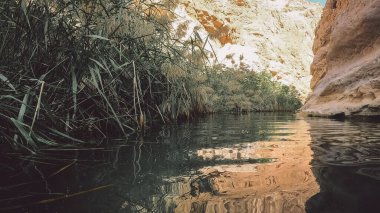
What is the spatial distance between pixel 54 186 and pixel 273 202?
25.9 inches

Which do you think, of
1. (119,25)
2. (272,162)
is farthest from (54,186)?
(119,25)

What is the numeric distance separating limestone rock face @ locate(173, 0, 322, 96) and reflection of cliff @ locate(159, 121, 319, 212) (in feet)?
85.0

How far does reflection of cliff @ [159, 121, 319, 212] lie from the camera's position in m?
0.80

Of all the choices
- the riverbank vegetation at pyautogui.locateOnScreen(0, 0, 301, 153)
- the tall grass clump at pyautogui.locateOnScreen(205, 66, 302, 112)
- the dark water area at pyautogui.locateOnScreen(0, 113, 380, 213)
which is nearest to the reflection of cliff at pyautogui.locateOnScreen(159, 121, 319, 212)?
the dark water area at pyautogui.locateOnScreen(0, 113, 380, 213)

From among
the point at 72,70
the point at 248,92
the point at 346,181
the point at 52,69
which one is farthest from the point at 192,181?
the point at 248,92

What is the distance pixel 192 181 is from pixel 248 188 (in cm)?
19

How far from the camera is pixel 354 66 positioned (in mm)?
6098

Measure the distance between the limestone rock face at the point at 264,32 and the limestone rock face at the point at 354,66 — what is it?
1986cm

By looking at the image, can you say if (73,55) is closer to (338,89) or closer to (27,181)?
(27,181)

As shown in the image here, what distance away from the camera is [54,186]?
40.5 inches

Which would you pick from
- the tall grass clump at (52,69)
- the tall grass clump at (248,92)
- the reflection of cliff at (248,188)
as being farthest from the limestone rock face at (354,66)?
the tall grass clump at (248,92)

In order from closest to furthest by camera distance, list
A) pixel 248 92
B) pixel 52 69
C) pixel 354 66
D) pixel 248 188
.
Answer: pixel 248 188
pixel 52 69
pixel 354 66
pixel 248 92

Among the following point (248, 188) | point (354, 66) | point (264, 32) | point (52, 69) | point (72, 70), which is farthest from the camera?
point (264, 32)

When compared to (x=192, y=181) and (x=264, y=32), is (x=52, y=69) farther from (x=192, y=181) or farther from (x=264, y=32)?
(x=264, y=32)
